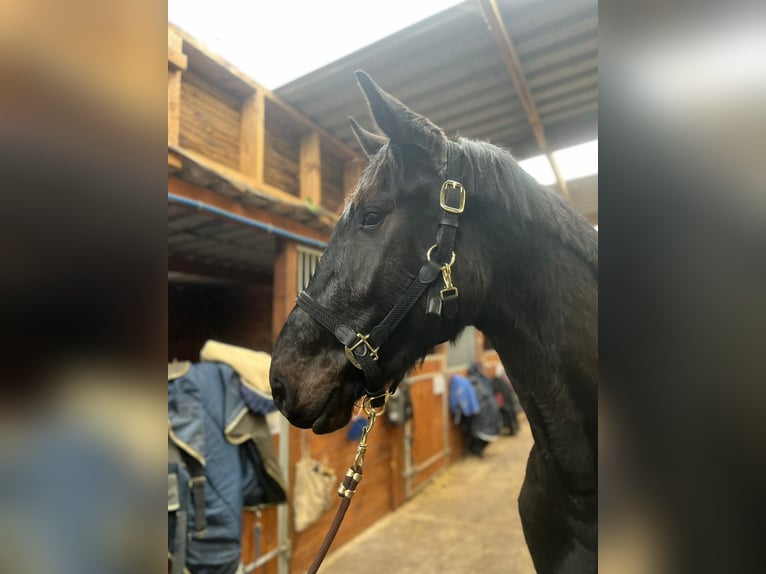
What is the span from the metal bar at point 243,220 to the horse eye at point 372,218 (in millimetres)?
1063

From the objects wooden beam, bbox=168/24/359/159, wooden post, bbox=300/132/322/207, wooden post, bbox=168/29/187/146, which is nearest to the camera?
A: wooden post, bbox=168/29/187/146

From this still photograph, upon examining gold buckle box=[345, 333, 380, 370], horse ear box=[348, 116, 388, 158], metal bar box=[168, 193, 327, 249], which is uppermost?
metal bar box=[168, 193, 327, 249]

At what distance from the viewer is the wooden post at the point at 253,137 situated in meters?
2.74

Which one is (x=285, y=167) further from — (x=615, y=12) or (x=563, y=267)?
(x=615, y=12)

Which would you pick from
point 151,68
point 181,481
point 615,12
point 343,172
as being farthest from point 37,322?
point 343,172

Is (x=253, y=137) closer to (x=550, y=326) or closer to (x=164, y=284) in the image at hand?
(x=550, y=326)

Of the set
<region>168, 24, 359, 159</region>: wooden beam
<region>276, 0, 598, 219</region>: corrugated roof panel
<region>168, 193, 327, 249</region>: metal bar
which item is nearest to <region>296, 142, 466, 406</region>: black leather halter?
<region>168, 193, 327, 249</region>: metal bar

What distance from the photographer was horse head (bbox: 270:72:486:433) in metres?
0.92

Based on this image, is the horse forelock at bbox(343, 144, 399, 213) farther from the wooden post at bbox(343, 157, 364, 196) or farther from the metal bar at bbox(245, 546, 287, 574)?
the metal bar at bbox(245, 546, 287, 574)

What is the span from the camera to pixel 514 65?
2164mm

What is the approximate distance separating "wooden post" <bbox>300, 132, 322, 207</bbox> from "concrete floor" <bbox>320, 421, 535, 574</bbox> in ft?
9.07

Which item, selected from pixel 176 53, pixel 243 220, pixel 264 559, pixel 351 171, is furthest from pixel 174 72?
pixel 264 559

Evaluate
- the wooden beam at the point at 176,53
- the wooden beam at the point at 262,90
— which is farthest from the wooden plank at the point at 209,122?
the wooden beam at the point at 176,53

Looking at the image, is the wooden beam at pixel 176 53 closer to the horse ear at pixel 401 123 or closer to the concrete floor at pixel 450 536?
the horse ear at pixel 401 123
